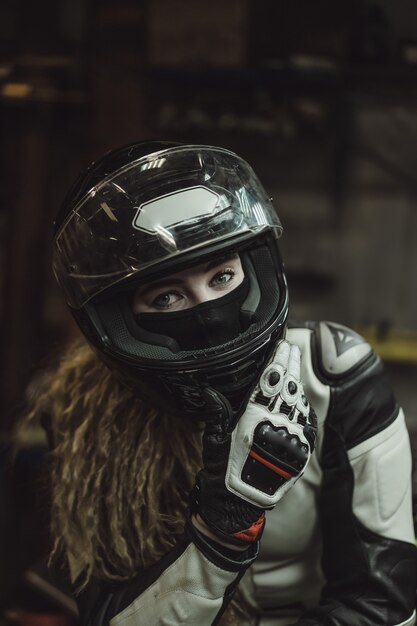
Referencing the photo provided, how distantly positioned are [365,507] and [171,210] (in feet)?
1.97

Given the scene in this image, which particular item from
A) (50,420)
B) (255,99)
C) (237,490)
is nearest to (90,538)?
(50,420)

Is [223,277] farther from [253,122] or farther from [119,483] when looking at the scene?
[253,122]

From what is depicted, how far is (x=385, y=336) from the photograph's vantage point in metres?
3.21

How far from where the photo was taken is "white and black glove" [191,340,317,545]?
1.22 meters

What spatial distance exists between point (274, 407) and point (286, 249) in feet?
7.17

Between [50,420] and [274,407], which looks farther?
→ [50,420]

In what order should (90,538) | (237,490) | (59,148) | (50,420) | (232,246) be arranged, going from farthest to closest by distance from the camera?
(59,148) < (50,420) < (90,538) < (232,246) < (237,490)

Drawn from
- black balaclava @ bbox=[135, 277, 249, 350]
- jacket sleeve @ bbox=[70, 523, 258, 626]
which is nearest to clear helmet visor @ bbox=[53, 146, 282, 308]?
black balaclava @ bbox=[135, 277, 249, 350]

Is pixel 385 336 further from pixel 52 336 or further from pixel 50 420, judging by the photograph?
pixel 50 420

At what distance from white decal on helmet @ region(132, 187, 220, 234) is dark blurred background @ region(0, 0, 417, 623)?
1844 mm

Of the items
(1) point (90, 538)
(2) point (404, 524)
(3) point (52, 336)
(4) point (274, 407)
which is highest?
(4) point (274, 407)

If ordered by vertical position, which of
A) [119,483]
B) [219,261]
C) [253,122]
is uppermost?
[219,261]

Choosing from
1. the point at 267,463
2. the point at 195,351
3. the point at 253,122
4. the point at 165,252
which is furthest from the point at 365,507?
the point at 253,122

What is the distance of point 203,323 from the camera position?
135 centimetres
